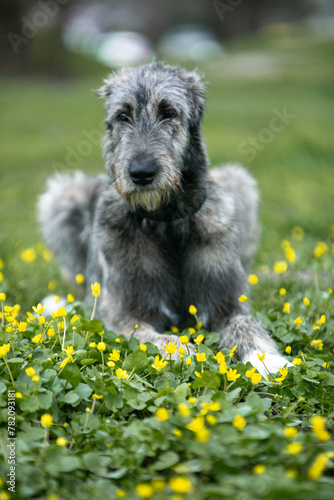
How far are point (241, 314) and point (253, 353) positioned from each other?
53cm

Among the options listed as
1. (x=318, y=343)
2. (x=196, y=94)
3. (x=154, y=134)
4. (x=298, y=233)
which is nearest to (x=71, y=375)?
(x=318, y=343)

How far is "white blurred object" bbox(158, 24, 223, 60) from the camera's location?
33.7 metres

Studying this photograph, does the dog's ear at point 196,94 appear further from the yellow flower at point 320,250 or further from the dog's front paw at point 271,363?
the dog's front paw at point 271,363

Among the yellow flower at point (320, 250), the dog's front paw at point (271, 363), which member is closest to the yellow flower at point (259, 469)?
the dog's front paw at point (271, 363)

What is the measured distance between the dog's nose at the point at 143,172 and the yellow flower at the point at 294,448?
201 cm

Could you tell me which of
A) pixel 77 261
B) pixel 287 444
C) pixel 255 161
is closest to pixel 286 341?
pixel 287 444

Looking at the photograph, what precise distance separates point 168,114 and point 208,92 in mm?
740

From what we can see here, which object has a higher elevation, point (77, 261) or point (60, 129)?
point (60, 129)

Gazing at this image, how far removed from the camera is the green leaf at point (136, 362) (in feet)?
9.74

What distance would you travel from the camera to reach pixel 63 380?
279 cm

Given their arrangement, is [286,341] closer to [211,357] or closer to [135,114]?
[211,357]

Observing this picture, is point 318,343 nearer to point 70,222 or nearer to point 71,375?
point 71,375

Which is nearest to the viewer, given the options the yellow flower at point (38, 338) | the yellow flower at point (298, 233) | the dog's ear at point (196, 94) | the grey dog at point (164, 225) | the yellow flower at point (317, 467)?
the yellow flower at point (317, 467)

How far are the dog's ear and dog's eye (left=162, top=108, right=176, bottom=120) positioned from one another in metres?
0.23
